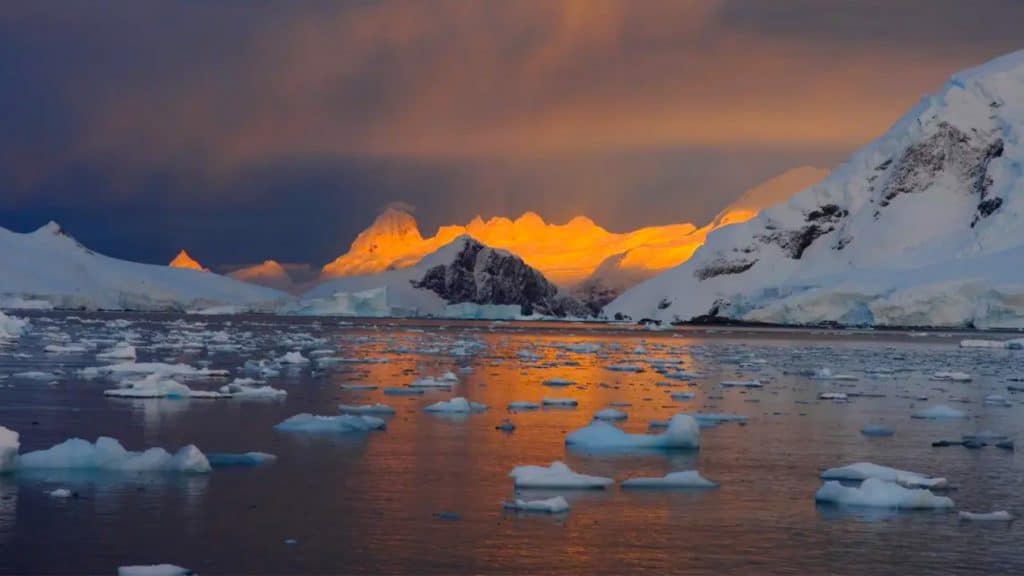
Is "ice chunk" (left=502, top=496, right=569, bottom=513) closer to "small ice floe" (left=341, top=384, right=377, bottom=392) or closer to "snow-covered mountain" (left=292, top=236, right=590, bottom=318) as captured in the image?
"small ice floe" (left=341, top=384, right=377, bottom=392)

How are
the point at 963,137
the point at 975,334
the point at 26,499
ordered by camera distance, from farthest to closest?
the point at 963,137, the point at 975,334, the point at 26,499

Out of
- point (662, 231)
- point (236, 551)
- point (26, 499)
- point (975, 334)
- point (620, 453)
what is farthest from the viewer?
point (662, 231)

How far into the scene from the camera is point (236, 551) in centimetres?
910

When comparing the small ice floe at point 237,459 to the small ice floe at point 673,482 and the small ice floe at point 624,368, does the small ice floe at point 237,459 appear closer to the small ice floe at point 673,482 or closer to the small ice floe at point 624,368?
the small ice floe at point 673,482

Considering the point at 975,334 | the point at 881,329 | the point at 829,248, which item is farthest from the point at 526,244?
the point at 975,334

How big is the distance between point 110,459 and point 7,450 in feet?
2.80

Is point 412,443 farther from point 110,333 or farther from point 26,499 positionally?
point 110,333

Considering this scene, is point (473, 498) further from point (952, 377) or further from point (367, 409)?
point (952, 377)

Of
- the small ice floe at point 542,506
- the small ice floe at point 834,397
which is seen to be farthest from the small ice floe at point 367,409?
the small ice floe at point 834,397

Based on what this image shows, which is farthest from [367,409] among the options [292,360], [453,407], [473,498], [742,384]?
[292,360]

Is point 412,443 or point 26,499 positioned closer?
point 26,499

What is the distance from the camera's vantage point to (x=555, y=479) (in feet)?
39.0

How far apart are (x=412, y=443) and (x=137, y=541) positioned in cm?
599

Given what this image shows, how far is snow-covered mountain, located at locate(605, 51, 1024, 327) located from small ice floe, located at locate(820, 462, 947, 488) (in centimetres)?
7250
